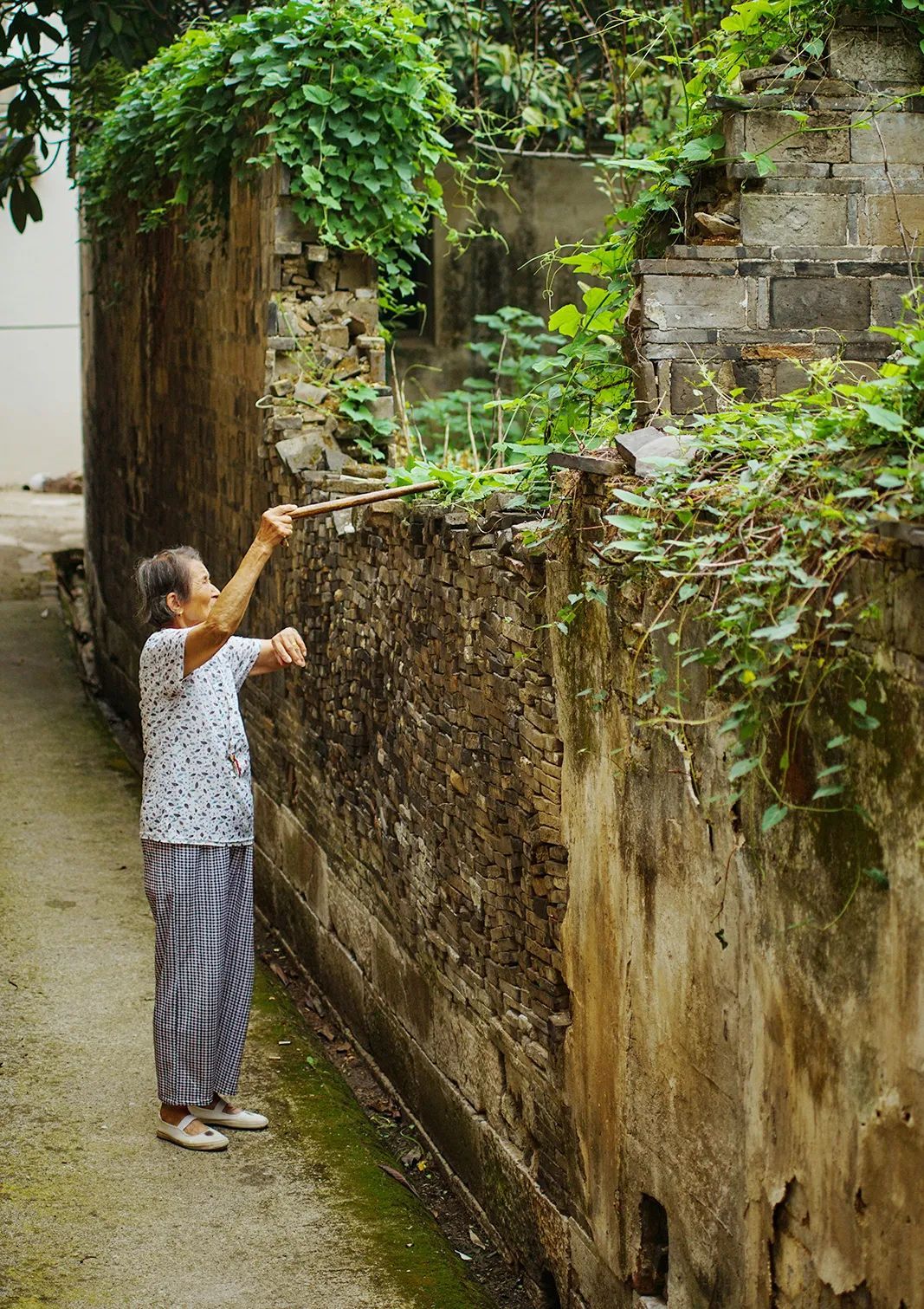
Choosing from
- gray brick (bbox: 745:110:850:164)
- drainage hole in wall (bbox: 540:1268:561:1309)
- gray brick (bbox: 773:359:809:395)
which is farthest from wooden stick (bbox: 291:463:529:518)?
drainage hole in wall (bbox: 540:1268:561:1309)

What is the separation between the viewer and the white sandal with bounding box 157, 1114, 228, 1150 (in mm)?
4844

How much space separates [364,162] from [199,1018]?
12.3 feet

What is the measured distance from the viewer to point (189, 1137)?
4867 millimetres

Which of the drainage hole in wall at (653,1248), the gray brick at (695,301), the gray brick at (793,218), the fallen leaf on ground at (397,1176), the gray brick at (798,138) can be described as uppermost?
the gray brick at (798,138)

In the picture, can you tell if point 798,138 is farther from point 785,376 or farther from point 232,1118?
point 232,1118

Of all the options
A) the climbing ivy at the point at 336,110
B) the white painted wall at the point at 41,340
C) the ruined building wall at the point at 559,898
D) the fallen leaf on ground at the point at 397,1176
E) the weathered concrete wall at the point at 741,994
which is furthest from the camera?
the white painted wall at the point at 41,340

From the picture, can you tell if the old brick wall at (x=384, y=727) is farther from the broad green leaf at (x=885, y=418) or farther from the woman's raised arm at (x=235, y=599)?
the broad green leaf at (x=885, y=418)

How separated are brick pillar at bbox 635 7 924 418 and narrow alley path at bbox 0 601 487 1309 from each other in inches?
98.6

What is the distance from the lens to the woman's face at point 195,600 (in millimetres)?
4852

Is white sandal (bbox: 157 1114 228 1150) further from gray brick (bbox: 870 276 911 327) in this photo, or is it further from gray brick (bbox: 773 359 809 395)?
gray brick (bbox: 870 276 911 327)

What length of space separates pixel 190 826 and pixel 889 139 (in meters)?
2.94

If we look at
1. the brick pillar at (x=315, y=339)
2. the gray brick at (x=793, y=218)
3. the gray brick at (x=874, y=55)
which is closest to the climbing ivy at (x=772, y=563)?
the gray brick at (x=793, y=218)

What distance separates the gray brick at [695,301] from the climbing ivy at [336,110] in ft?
8.99

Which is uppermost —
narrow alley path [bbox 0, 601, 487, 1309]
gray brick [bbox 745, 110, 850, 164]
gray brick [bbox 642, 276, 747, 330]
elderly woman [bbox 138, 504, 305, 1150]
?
gray brick [bbox 745, 110, 850, 164]
